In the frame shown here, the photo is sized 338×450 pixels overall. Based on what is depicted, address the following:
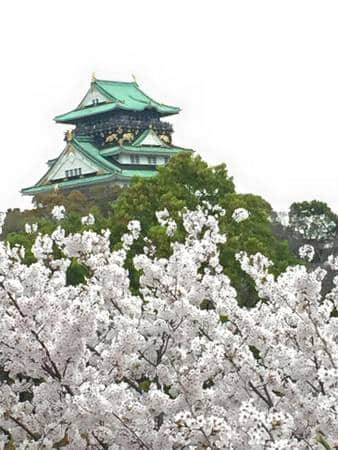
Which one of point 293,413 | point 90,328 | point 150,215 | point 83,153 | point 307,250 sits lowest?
point 293,413

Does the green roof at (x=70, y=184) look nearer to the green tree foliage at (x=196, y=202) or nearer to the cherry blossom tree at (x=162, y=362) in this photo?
the green tree foliage at (x=196, y=202)

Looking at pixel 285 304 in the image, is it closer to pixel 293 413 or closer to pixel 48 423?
pixel 293 413

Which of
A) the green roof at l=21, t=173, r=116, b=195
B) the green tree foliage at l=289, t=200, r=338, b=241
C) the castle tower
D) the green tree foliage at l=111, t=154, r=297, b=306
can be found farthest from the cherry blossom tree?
the green roof at l=21, t=173, r=116, b=195

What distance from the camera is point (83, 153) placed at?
175ft

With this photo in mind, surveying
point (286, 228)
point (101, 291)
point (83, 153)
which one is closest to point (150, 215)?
point (101, 291)

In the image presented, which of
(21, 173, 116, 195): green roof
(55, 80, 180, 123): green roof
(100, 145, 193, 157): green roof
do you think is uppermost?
(55, 80, 180, 123): green roof

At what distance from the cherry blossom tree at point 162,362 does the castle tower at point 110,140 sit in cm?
4342

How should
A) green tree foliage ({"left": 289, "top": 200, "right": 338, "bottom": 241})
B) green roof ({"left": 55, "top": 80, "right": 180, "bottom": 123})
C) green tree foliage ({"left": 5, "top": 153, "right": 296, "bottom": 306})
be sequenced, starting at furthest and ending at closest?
green roof ({"left": 55, "top": 80, "right": 180, "bottom": 123}) < green tree foliage ({"left": 289, "top": 200, "right": 338, "bottom": 241}) < green tree foliage ({"left": 5, "top": 153, "right": 296, "bottom": 306})

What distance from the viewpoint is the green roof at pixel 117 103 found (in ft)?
187

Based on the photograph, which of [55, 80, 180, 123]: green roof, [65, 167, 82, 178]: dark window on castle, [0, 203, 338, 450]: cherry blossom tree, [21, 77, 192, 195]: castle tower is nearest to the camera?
[0, 203, 338, 450]: cherry blossom tree

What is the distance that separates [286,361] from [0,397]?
A: 6.71 ft

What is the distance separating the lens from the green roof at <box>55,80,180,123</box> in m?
56.9

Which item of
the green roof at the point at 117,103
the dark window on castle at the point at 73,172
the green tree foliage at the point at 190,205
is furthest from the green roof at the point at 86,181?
the green tree foliage at the point at 190,205

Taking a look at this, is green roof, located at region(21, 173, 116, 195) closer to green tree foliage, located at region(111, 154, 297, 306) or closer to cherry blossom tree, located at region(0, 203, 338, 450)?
green tree foliage, located at region(111, 154, 297, 306)
